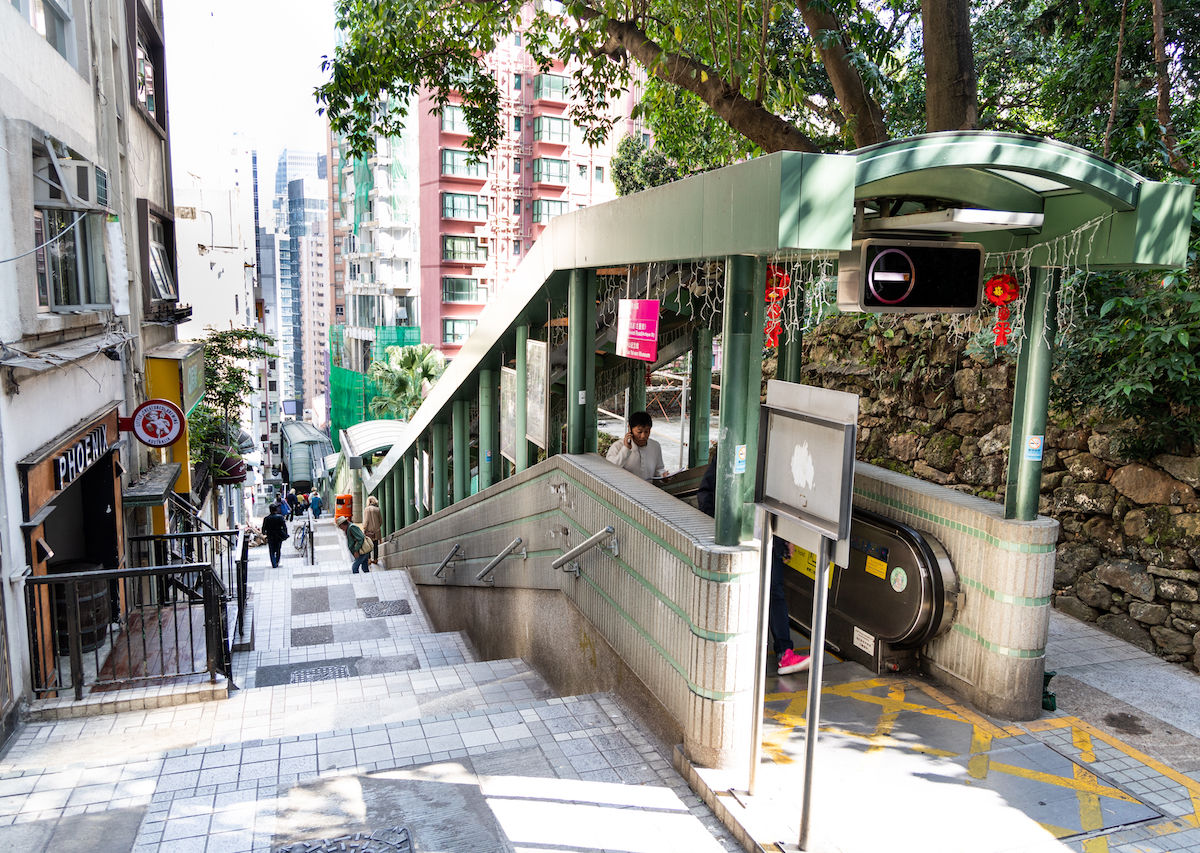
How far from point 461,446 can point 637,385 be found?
8.52 feet

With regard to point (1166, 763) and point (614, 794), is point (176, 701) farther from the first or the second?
point (1166, 763)

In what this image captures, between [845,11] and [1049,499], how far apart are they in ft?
16.5

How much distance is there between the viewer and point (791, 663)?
5.27 m

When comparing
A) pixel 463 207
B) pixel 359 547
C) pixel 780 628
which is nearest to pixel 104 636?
pixel 780 628

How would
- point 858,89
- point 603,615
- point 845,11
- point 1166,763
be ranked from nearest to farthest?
point 1166,763
point 603,615
point 858,89
point 845,11

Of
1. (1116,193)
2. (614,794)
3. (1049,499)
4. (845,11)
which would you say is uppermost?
(845,11)

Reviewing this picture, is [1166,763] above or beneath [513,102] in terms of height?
beneath

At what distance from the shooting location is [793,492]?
3428 mm

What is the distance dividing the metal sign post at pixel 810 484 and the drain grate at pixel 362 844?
165cm

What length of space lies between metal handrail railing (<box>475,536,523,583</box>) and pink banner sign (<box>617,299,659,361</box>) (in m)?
2.47

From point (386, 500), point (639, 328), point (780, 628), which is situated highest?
point (639, 328)

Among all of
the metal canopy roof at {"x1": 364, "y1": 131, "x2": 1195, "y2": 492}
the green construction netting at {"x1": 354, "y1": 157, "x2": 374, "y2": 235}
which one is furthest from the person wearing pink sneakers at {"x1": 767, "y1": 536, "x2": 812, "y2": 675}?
the green construction netting at {"x1": 354, "y1": 157, "x2": 374, "y2": 235}

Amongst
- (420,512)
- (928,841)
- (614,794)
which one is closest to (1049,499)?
(928,841)

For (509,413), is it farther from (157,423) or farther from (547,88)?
(547,88)
